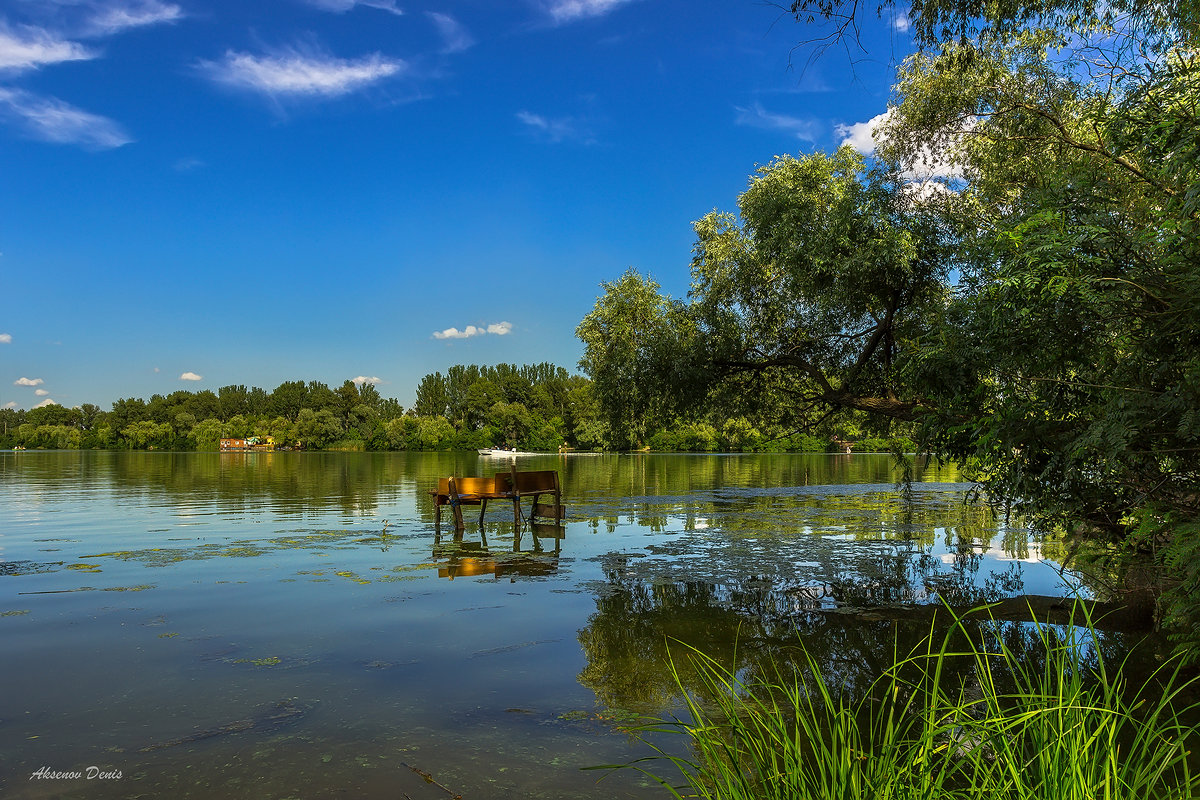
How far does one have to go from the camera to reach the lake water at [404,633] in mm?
5871

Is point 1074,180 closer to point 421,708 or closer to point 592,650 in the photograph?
point 592,650

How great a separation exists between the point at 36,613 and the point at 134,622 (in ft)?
5.86

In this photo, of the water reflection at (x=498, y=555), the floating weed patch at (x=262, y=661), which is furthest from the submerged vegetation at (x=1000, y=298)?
the floating weed patch at (x=262, y=661)

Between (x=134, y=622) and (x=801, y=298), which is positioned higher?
(x=801, y=298)

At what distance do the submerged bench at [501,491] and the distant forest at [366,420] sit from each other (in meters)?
87.9

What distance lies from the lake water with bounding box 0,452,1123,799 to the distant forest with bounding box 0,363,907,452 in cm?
9135

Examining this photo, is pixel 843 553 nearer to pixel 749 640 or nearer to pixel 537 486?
pixel 749 640

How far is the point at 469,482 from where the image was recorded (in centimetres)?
1975

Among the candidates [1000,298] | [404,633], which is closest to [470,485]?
[404,633]

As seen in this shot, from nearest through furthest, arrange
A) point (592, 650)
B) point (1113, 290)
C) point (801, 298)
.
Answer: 1. point (1113, 290)
2. point (592, 650)
3. point (801, 298)

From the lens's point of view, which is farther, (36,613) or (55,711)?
(36,613)

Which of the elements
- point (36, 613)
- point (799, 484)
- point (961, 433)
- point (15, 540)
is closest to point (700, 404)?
point (961, 433)

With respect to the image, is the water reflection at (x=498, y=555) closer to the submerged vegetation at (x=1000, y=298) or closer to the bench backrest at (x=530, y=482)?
the bench backrest at (x=530, y=482)

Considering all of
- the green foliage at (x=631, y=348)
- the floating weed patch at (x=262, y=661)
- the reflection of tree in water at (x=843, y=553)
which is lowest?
the reflection of tree in water at (x=843, y=553)
